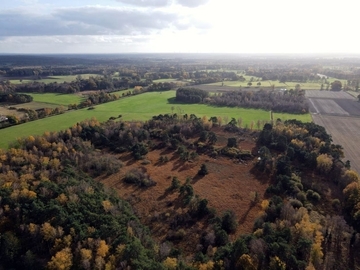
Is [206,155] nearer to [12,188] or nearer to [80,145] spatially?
[80,145]

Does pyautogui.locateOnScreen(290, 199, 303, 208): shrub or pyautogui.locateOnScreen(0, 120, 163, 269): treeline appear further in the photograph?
pyautogui.locateOnScreen(290, 199, 303, 208): shrub

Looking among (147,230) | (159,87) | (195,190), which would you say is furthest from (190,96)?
(147,230)

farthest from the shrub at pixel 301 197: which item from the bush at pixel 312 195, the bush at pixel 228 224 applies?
the bush at pixel 228 224

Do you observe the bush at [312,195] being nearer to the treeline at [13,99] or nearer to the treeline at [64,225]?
the treeline at [64,225]

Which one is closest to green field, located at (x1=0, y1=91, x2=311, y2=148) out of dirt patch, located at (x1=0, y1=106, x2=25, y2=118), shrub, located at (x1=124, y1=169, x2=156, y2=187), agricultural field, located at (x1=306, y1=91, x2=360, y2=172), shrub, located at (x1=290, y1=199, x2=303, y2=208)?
agricultural field, located at (x1=306, y1=91, x2=360, y2=172)

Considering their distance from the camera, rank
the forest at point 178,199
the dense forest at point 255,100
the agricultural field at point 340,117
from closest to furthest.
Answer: the forest at point 178,199 < the agricultural field at point 340,117 < the dense forest at point 255,100

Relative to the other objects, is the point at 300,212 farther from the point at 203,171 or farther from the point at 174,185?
the point at 203,171

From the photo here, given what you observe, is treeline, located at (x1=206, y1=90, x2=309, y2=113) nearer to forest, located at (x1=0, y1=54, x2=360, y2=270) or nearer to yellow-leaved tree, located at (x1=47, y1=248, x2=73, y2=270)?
forest, located at (x1=0, y1=54, x2=360, y2=270)
